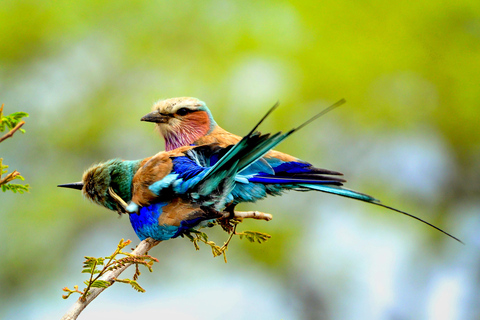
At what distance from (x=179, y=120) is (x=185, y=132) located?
1.7 inches

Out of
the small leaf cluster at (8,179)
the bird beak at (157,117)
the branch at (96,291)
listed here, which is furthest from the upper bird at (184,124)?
the small leaf cluster at (8,179)

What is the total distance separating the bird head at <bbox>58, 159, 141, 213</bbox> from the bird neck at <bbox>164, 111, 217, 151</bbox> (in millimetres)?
350

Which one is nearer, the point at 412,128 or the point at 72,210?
the point at 72,210

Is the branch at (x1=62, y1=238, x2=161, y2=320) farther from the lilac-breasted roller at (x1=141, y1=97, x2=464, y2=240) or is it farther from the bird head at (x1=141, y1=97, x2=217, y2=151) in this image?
the bird head at (x1=141, y1=97, x2=217, y2=151)

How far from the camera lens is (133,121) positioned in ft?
16.5

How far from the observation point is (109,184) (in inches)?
56.0

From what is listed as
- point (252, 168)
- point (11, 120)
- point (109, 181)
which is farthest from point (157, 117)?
point (11, 120)

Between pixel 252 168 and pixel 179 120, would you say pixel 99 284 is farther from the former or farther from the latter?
pixel 179 120

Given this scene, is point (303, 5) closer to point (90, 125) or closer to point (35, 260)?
point (90, 125)

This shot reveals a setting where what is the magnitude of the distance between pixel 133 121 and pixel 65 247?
1267 mm

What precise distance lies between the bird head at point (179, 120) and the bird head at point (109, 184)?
1.13 feet

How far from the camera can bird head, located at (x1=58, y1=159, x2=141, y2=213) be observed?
4.62 ft

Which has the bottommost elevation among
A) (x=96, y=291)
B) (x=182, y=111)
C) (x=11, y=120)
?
(x=96, y=291)

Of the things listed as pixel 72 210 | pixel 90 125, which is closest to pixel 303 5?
pixel 90 125
